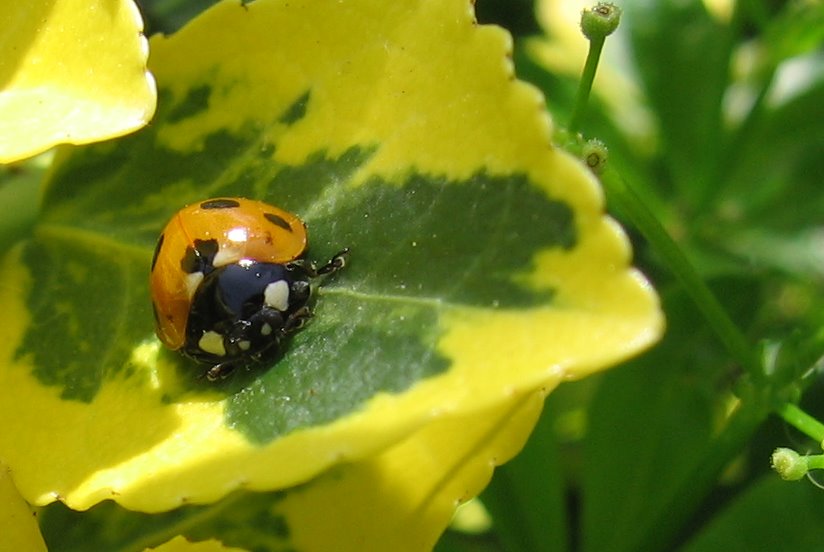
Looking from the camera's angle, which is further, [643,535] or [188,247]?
[643,535]

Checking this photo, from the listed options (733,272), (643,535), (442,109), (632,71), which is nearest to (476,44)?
(442,109)

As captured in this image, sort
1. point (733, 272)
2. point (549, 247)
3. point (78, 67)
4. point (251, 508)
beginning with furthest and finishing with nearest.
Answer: point (733, 272)
point (251, 508)
point (78, 67)
point (549, 247)

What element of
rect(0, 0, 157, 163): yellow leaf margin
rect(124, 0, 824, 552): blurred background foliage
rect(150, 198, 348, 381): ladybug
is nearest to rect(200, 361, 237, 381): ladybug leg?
rect(150, 198, 348, 381): ladybug

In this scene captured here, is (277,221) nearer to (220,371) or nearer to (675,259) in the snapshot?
(220,371)

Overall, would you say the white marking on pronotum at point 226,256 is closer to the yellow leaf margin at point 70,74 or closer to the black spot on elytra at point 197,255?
the black spot on elytra at point 197,255

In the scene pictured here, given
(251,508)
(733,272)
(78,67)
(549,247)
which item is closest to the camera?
(549,247)

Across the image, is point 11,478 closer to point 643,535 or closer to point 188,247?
point 188,247

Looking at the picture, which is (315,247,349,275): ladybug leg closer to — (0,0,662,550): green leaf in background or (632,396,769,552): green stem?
(0,0,662,550): green leaf in background
